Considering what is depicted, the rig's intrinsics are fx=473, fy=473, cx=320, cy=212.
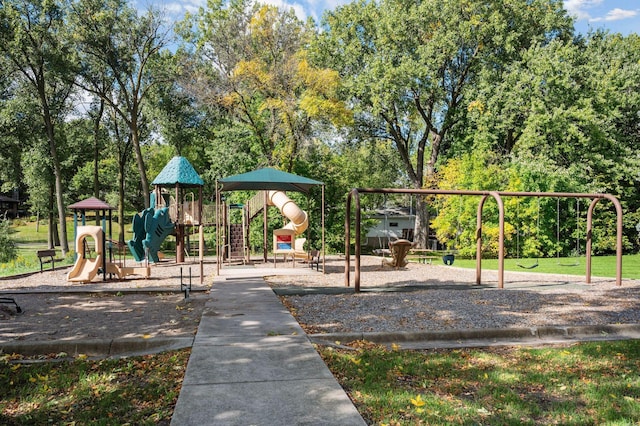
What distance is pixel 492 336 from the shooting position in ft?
22.3

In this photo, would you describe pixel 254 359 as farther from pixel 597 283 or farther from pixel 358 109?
pixel 358 109

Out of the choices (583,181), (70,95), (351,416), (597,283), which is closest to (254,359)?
(351,416)

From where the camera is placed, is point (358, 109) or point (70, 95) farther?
point (70, 95)

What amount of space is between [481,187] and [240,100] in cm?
1387

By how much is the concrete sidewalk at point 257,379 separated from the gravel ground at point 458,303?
107cm

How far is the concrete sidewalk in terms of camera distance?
3.73 m

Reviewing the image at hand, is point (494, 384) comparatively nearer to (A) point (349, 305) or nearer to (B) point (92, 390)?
(B) point (92, 390)

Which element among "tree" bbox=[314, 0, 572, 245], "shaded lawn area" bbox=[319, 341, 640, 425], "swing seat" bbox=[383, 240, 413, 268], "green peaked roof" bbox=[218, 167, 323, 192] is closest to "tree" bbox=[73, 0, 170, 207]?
"tree" bbox=[314, 0, 572, 245]

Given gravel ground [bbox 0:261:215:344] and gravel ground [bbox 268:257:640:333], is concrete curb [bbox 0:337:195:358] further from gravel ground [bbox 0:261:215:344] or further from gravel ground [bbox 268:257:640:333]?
gravel ground [bbox 268:257:640:333]

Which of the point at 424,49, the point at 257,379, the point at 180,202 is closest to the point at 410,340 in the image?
the point at 257,379

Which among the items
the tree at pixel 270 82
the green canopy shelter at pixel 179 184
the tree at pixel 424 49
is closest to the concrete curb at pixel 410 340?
the green canopy shelter at pixel 179 184

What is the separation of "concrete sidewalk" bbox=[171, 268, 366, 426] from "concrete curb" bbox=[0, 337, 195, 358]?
1.71 ft

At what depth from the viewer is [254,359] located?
17.2ft

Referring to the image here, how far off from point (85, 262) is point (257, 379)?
33.3 feet
